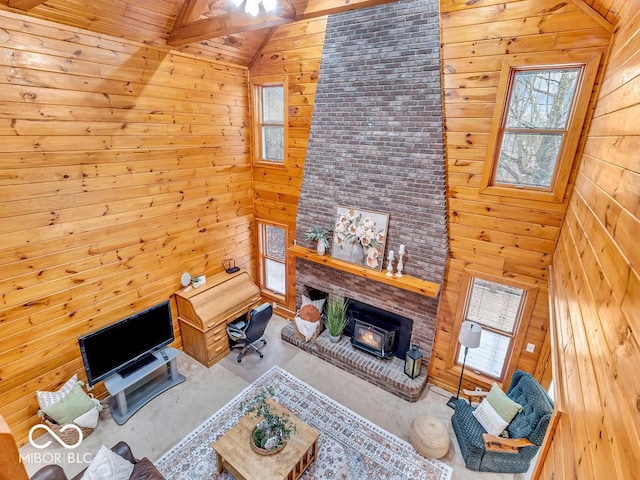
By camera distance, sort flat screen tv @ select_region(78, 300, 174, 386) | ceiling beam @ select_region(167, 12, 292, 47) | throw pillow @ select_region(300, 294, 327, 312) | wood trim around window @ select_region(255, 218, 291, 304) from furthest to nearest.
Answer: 1. wood trim around window @ select_region(255, 218, 291, 304)
2. throw pillow @ select_region(300, 294, 327, 312)
3. flat screen tv @ select_region(78, 300, 174, 386)
4. ceiling beam @ select_region(167, 12, 292, 47)

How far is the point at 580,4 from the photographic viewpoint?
9.88 feet

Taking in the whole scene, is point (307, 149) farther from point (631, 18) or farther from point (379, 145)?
point (631, 18)

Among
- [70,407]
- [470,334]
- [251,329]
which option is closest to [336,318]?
[251,329]

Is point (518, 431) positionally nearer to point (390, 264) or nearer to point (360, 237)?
point (390, 264)

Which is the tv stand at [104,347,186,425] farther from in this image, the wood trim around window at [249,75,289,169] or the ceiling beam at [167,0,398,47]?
the ceiling beam at [167,0,398,47]

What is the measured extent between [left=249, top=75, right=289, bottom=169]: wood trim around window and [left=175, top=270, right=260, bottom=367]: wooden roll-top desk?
210 centimetres

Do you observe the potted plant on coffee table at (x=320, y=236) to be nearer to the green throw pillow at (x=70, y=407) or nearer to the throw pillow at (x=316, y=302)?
the throw pillow at (x=316, y=302)

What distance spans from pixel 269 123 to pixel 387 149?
2234 mm

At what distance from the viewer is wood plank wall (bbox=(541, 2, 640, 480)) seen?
108 centimetres

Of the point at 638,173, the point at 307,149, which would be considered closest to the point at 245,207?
the point at 307,149

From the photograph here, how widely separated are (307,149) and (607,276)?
4.15 metres

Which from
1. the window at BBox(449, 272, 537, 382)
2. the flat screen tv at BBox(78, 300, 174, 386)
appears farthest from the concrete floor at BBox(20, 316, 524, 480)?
the window at BBox(449, 272, 537, 382)

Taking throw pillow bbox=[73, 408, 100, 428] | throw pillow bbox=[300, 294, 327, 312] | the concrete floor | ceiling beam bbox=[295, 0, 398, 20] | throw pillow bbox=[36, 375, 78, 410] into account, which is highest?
ceiling beam bbox=[295, 0, 398, 20]

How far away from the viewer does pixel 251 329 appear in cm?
496
